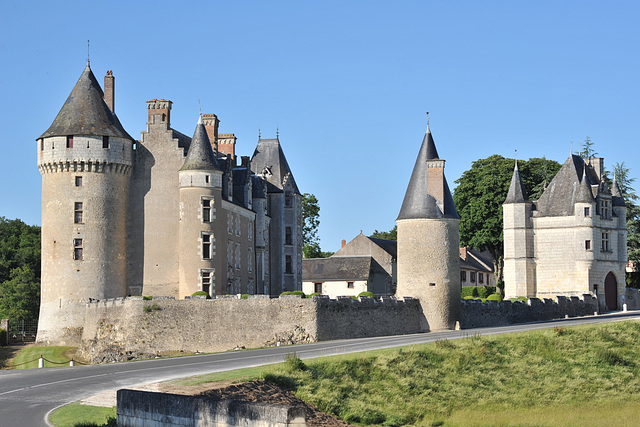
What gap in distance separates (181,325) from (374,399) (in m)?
16.7

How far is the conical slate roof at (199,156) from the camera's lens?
140 ft

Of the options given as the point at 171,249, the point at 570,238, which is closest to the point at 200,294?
the point at 171,249

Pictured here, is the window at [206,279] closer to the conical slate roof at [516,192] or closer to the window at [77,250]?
the window at [77,250]

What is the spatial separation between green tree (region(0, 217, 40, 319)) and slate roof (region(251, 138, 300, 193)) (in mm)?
16405

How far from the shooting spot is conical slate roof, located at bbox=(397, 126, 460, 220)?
42.1 m

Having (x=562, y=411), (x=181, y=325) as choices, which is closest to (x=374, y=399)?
(x=562, y=411)

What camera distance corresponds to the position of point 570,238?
193ft

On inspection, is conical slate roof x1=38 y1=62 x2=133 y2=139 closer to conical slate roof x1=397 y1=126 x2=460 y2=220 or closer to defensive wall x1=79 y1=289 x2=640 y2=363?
defensive wall x1=79 y1=289 x2=640 y2=363

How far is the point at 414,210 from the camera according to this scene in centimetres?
4238

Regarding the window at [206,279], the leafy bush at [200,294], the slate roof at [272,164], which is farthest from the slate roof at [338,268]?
the leafy bush at [200,294]

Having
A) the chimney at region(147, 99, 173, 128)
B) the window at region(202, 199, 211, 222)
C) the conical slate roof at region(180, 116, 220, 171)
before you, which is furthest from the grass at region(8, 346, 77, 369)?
the chimney at region(147, 99, 173, 128)

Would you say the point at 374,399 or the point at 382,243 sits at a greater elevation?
the point at 382,243

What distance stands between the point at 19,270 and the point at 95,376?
116ft

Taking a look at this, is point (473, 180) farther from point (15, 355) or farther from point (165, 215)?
point (15, 355)
